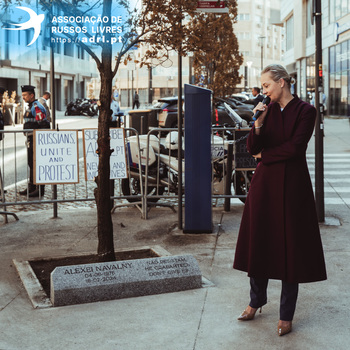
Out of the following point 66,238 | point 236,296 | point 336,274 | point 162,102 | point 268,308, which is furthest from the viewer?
point 162,102

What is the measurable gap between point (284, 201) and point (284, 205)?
0.09 feet

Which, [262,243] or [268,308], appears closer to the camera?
[262,243]

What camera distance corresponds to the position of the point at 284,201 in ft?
14.4

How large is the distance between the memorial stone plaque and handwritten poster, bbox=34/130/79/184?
10.9 feet

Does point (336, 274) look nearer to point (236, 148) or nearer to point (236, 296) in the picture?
point (236, 296)

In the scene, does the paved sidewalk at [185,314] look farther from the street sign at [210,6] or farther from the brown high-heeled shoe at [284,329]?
the street sign at [210,6]

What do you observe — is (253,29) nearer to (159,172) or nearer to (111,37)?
(159,172)

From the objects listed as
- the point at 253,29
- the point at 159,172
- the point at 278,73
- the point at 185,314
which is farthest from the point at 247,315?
the point at 253,29

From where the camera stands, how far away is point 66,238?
769cm

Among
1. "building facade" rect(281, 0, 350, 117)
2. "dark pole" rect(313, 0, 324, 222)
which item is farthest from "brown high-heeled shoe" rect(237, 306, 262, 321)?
"building facade" rect(281, 0, 350, 117)

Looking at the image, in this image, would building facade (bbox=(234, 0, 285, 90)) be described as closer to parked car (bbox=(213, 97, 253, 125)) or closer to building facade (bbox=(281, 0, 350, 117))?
building facade (bbox=(281, 0, 350, 117))

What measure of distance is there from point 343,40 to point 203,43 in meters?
34.8

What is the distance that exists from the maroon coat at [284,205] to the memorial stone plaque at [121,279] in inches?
44.1

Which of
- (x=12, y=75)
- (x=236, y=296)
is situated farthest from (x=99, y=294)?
(x=12, y=75)
